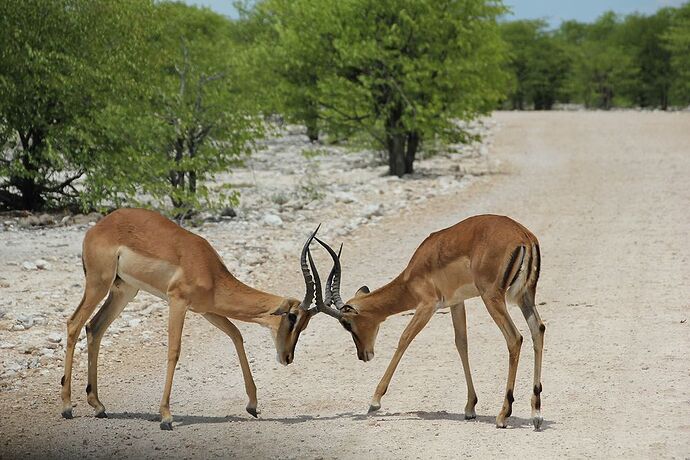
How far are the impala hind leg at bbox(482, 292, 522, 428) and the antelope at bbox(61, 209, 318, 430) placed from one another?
Result: 133 cm

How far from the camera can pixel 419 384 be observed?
860cm

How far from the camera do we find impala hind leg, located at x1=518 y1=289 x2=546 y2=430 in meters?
7.03

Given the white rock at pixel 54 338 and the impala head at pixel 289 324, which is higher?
the impala head at pixel 289 324

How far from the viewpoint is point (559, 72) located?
260 ft

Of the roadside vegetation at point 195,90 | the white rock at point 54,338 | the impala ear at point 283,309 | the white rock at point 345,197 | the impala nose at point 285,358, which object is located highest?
the roadside vegetation at point 195,90

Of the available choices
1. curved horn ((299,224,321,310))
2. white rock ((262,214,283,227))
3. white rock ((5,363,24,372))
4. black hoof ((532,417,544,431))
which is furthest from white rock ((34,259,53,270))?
black hoof ((532,417,544,431))

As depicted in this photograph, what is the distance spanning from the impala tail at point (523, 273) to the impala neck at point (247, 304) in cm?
169

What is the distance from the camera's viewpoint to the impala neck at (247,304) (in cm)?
759

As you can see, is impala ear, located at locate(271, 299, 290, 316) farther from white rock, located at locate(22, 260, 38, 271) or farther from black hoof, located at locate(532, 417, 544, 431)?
white rock, located at locate(22, 260, 38, 271)

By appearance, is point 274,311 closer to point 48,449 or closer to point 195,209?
point 48,449

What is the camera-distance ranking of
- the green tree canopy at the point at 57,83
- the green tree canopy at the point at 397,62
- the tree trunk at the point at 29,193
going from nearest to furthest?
the green tree canopy at the point at 57,83 → the tree trunk at the point at 29,193 → the green tree canopy at the point at 397,62

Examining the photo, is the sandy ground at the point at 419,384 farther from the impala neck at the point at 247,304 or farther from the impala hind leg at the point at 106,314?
the impala neck at the point at 247,304

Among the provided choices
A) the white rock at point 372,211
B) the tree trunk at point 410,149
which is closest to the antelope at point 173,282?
the white rock at point 372,211

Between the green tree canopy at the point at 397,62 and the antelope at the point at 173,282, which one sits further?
the green tree canopy at the point at 397,62
